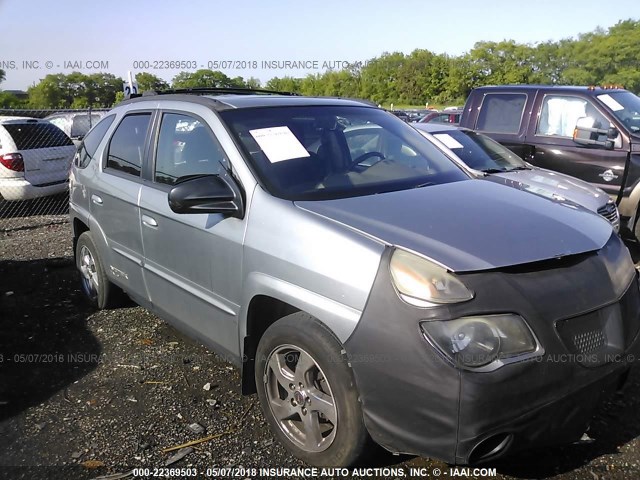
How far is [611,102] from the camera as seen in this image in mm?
6734

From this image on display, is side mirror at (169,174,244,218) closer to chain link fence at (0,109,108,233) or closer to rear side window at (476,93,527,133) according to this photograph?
rear side window at (476,93,527,133)

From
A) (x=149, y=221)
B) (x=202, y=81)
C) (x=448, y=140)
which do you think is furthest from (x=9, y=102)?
(x=149, y=221)

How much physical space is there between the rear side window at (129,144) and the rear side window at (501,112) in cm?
526

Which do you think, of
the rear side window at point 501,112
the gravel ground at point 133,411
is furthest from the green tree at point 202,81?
the gravel ground at point 133,411

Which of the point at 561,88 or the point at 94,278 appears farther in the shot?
the point at 561,88

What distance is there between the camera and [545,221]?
2574 mm

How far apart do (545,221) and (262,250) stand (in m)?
1.39

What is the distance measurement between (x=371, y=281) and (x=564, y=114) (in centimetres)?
585

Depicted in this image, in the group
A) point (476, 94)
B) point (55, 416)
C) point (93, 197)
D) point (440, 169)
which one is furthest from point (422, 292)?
point (476, 94)

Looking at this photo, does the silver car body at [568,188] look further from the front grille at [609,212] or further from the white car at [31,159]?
the white car at [31,159]

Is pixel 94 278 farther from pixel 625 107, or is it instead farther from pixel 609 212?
pixel 625 107

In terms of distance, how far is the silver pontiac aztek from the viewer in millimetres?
2053

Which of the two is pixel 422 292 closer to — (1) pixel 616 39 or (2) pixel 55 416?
(2) pixel 55 416

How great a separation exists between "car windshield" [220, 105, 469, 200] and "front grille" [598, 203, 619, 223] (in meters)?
2.55
